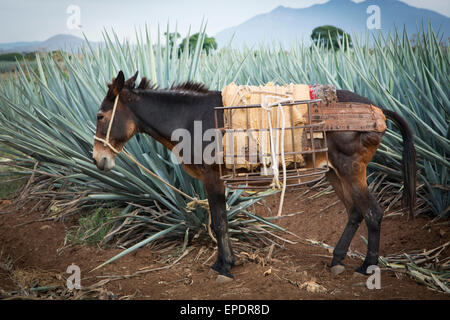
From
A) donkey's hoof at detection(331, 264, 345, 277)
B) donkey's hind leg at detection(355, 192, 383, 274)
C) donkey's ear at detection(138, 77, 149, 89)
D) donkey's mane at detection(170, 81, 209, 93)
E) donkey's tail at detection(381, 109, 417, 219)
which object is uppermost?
donkey's ear at detection(138, 77, 149, 89)

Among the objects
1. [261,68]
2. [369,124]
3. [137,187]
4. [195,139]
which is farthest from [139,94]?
[261,68]

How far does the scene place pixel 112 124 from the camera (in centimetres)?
278

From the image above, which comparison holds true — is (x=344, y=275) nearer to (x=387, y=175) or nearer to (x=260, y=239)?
(x=260, y=239)

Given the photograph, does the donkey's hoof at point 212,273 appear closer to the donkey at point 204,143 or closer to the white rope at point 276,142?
the donkey at point 204,143

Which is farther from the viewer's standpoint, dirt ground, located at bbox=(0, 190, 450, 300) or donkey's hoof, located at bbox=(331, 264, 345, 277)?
donkey's hoof, located at bbox=(331, 264, 345, 277)

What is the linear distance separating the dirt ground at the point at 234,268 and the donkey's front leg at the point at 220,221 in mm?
93

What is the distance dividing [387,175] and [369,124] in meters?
1.64

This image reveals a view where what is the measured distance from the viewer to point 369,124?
8.79ft

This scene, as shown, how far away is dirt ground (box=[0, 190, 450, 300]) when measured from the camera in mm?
2588

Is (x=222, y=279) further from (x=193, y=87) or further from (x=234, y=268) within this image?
(x=193, y=87)

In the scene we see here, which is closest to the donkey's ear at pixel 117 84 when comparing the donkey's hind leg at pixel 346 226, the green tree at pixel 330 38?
the donkey's hind leg at pixel 346 226

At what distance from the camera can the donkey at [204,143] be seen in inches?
107

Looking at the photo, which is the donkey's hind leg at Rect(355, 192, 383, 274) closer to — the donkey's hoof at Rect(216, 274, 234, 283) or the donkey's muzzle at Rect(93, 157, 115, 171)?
the donkey's hoof at Rect(216, 274, 234, 283)

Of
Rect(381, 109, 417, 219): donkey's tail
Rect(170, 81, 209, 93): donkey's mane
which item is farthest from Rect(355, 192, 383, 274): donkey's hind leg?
Rect(170, 81, 209, 93): donkey's mane
